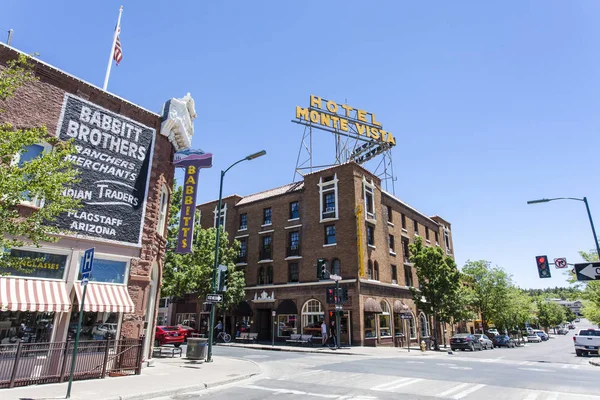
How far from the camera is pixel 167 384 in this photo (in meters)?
11.2

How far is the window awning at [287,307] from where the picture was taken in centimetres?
3381

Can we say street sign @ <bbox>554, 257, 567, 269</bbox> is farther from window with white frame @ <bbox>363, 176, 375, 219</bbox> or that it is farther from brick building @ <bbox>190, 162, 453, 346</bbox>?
window with white frame @ <bbox>363, 176, 375, 219</bbox>

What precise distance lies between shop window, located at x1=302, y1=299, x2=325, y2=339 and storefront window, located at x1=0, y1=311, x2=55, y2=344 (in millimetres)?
22559

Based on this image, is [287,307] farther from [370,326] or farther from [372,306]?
[372,306]

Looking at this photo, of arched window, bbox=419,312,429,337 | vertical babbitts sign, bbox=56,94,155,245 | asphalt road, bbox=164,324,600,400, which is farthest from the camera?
arched window, bbox=419,312,429,337

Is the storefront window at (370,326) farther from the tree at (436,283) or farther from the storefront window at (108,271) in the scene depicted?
the storefront window at (108,271)

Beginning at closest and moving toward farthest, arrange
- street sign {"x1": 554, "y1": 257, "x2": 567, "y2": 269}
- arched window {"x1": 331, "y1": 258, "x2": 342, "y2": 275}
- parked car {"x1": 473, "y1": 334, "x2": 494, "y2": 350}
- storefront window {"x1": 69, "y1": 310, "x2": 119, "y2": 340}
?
storefront window {"x1": 69, "y1": 310, "x2": 119, "y2": 340}, street sign {"x1": 554, "y1": 257, "x2": 567, "y2": 269}, arched window {"x1": 331, "y1": 258, "x2": 342, "y2": 275}, parked car {"x1": 473, "y1": 334, "x2": 494, "y2": 350}

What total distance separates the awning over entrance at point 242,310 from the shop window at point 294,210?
10002mm

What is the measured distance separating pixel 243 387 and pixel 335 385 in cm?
284

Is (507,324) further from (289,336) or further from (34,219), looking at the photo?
(34,219)

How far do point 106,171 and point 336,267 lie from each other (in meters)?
22.6

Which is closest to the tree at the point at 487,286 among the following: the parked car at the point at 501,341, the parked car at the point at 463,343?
the parked car at the point at 501,341

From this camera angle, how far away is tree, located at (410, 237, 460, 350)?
3256 cm

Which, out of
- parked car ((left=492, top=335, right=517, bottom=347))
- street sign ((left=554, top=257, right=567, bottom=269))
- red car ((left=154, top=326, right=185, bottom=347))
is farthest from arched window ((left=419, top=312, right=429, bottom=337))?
red car ((left=154, top=326, right=185, bottom=347))
